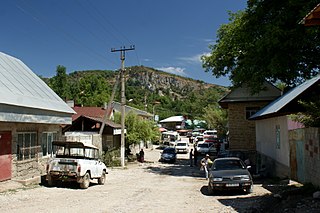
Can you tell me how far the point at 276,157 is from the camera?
1916 centimetres

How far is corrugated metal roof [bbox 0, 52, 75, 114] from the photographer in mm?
14906

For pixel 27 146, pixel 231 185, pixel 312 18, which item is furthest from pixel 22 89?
pixel 312 18

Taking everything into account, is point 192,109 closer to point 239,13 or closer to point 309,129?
point 239,13

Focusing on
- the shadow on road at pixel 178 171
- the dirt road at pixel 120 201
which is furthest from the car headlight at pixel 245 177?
the shadow on road at pixel 178 171

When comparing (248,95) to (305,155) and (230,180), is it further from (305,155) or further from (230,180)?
(305,155)

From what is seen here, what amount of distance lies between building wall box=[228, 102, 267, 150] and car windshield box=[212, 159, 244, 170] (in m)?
17.1

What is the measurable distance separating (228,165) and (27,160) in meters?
9.87

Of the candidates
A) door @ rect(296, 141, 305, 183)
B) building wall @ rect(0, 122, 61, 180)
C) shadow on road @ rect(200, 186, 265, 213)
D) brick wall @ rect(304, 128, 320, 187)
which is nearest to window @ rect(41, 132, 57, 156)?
building wall @ rect(0, 122, 61, 180)

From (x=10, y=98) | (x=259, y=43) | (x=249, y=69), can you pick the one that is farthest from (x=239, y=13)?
(x=10, y=98)

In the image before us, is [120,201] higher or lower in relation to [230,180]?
lower

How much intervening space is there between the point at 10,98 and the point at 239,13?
63.7 ft

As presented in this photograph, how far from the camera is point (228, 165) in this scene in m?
15.3

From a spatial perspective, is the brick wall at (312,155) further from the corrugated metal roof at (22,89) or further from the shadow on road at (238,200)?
the corrugated metal roof at (22,89)

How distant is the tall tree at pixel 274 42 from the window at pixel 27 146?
1357 cm
